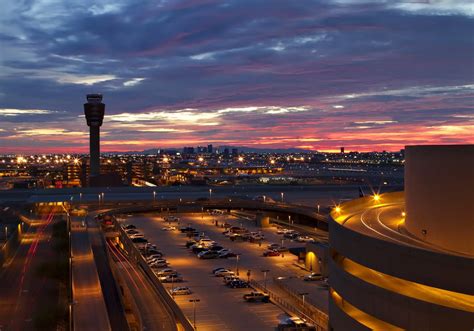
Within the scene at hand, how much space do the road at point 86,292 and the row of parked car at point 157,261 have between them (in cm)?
428

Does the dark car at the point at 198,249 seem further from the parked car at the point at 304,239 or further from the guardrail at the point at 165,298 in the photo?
the parked car at the point at 304,239

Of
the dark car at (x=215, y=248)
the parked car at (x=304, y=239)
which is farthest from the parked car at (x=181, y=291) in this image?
the parked car at (x=304, y=239)

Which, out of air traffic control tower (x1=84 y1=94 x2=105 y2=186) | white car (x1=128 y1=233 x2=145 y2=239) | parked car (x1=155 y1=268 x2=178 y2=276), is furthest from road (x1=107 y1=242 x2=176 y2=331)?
air traffic control tower (x1=84 y1=94 x2=105 y2=186)

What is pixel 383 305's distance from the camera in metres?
17.6

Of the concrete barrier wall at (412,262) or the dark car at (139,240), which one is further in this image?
the dark car at (139,240)

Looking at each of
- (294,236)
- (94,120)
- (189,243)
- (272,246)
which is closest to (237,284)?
(272,246)

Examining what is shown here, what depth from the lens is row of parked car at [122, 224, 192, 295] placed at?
126 ft

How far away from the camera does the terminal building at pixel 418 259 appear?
15828 millimetres

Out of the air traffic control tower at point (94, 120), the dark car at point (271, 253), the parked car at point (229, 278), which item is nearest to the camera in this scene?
the parked car at point (229, 278)

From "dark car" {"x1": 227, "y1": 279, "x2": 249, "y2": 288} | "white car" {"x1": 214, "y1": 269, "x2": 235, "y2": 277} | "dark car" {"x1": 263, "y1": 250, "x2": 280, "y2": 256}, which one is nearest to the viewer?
"dark car" {"x1": 227, "y1": 279, "x2": 249, "y2": 288}

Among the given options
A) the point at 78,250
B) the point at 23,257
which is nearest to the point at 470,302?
the point at 78,250

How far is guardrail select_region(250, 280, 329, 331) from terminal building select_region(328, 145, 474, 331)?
8.32m

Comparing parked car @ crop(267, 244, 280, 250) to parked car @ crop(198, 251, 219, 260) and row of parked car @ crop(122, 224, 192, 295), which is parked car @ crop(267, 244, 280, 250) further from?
row of parked car @ crop(122, 224, 192, 295)

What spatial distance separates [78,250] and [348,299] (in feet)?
110
